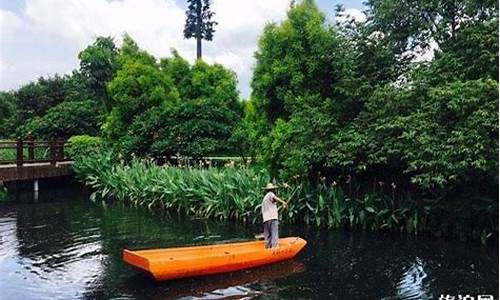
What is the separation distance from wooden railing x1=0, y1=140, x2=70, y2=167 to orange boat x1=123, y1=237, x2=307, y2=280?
12.0 m

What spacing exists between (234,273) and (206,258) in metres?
0.60

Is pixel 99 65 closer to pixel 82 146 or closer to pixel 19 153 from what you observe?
pixel 82 146

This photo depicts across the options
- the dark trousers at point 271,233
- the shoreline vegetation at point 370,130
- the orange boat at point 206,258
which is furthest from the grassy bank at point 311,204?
the dark trousers at point 271,233

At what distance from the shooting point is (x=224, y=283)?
8.16 meters

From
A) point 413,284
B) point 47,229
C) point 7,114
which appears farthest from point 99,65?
point 413,284

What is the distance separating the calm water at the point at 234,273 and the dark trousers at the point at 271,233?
385mm

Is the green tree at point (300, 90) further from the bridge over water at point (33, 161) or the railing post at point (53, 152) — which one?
the railing post at point (53, 152)

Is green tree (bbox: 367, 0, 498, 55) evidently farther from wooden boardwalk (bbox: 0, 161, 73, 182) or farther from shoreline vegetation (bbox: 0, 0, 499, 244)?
wooden boardwalk (bbox: 0, 161, 73, 182)

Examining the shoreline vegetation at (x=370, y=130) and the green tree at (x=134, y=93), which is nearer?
the shoreline vegetation at (x=370, y=130)

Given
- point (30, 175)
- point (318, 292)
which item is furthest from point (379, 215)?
point (30, 175)

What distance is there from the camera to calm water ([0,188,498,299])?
25.3 feet

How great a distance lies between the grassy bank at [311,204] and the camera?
422 inches

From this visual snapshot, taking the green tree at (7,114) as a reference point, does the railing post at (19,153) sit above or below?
below

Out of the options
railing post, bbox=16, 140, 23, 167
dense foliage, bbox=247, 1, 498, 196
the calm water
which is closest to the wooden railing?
railing post, bbox=16, 140, 23, 167
